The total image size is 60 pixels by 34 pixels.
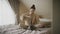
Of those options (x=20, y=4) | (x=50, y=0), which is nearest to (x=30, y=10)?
(x=20, y=4)

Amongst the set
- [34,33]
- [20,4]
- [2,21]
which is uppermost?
[20,4]

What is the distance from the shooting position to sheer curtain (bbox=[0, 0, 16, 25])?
1854mm

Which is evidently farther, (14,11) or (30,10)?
(14,11)

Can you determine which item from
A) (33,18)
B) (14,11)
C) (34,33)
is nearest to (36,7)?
(33,18)

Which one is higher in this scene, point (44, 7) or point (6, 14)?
point (44, 7)

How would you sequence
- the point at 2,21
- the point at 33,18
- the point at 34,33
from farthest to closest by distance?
the point at 2,21
the point at 33,18
the point at 34,33

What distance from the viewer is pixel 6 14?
187 cm

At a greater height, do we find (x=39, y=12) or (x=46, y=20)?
(x=39, y=12)

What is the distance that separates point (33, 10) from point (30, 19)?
15 cm

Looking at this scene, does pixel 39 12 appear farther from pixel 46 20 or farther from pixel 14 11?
pixel 14 11

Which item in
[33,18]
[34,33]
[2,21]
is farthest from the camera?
[2,21]

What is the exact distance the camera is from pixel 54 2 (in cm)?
182

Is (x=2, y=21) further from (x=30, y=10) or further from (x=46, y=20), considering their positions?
(x=46, y=20)

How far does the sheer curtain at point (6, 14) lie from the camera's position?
1854mm
